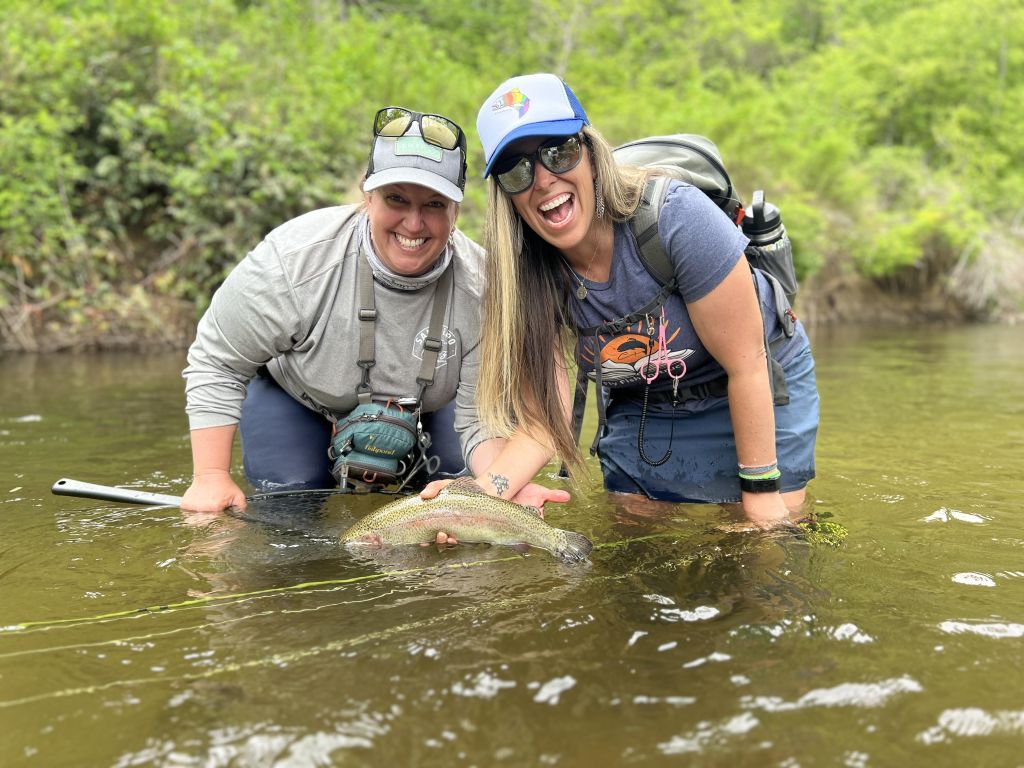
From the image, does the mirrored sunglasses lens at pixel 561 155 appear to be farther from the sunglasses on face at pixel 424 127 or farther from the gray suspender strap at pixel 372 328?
the gray suspender strap at pixel 372 328

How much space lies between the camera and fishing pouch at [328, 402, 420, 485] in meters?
4.34

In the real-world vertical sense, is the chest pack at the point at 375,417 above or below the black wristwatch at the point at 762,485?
above

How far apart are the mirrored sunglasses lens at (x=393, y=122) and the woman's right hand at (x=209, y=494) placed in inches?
70.9

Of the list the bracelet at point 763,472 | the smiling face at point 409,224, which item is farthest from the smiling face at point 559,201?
the bracelet at point 763,472

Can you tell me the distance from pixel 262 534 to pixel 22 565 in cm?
97

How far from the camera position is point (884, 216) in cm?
2627

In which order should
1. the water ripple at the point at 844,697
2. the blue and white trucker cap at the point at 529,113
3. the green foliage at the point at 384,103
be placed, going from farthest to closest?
the green foliage at the point at 384,103 → the blue and white trucker cap at the point at 529,113 → the water ripple at the point at 844,697

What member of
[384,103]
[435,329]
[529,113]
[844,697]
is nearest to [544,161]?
[529,113]

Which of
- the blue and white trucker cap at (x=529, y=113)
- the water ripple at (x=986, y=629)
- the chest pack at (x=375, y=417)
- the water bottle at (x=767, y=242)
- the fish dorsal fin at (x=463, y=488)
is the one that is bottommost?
the water ripple at (x=986, y=629)

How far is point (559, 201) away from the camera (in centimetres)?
341

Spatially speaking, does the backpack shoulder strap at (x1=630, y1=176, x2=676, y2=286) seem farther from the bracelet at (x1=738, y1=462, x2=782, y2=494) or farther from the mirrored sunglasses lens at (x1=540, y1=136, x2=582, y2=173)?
the bracelet at (x1=738, y1=462, x2=782, y2=494)

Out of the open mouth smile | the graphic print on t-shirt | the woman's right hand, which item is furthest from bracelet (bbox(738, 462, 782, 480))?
the woman's right hand

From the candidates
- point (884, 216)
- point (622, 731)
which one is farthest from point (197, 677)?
point (884, 216)

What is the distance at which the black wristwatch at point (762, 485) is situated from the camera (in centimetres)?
387
